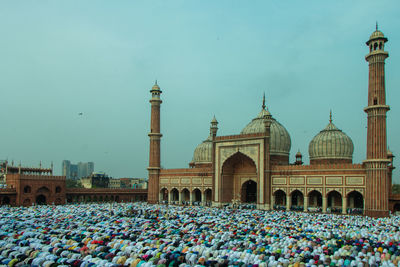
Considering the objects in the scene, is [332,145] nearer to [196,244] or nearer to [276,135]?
[276,135]

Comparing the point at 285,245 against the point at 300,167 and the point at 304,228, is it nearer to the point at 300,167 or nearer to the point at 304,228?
the point at 304,228

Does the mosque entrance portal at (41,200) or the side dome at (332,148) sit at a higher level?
the side dome at (332,148)

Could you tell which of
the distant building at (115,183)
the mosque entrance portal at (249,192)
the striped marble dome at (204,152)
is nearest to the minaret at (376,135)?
the mosque entrance portal at (249,192)

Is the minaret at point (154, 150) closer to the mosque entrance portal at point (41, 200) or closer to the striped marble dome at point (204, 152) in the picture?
the striped marble dome at point (204, 152)

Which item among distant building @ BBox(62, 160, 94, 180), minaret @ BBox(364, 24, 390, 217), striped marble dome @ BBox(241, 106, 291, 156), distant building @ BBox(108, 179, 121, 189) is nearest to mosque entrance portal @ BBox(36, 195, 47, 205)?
striped marble dome @ BBox(241, 106, 291, 156)

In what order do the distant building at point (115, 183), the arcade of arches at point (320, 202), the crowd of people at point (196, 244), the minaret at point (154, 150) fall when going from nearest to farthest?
1. the crowd of people at point (196, 244)
2. the arcade of arches at point (320, 202)
3. the minaret at point (154, 150)
4. the distant building at point (115, 183)

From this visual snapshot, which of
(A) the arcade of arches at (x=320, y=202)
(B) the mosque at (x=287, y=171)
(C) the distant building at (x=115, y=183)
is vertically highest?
(B) the mosque at (x=287, y=171)

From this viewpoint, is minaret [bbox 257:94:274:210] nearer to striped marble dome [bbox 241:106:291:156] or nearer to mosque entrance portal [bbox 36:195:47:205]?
striped marble dome [bbox 241:106:291:156]
